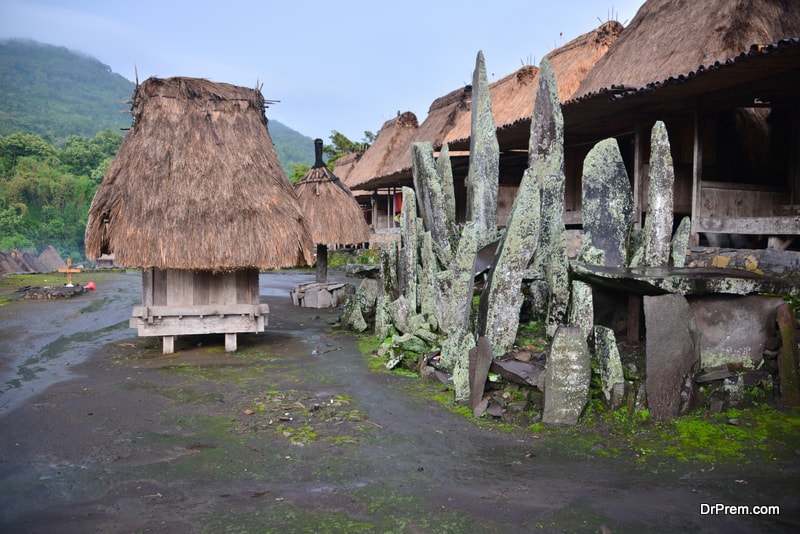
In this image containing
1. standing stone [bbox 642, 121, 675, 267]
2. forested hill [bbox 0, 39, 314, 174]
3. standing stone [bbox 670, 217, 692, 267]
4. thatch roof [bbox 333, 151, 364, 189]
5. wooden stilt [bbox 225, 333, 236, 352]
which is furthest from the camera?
forested hill [bbox 0, 39, 314, 174]

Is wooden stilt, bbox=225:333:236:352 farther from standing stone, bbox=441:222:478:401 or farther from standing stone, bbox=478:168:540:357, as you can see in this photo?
standing stone, bbox=478:168:540:357

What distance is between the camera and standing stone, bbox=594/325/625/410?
5125mm

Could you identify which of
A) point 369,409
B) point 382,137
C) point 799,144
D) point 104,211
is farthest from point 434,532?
point 382,137

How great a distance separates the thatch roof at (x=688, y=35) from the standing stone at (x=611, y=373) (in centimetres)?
440

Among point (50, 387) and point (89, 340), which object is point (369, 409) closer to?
point (50, 387)

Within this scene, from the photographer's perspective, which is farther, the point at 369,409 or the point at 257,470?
the point at 369,409

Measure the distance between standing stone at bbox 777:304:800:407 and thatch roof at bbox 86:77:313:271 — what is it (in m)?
6.11

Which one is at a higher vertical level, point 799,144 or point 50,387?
point 799,144

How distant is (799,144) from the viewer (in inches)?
337

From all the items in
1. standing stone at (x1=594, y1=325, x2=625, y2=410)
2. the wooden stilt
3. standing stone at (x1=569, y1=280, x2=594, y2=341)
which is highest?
standing stone at (x1=569, y1=280, x2=594, y2=341)

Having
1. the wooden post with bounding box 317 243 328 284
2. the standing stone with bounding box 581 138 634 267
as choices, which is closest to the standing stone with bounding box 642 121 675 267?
the standing stone with bounding box 581 138 634 267

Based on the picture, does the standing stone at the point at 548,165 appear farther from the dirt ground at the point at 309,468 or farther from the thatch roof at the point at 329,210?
the thatch roof at the point at 329,210

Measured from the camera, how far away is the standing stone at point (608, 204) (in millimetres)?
6668

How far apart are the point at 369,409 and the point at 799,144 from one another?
751 cm
